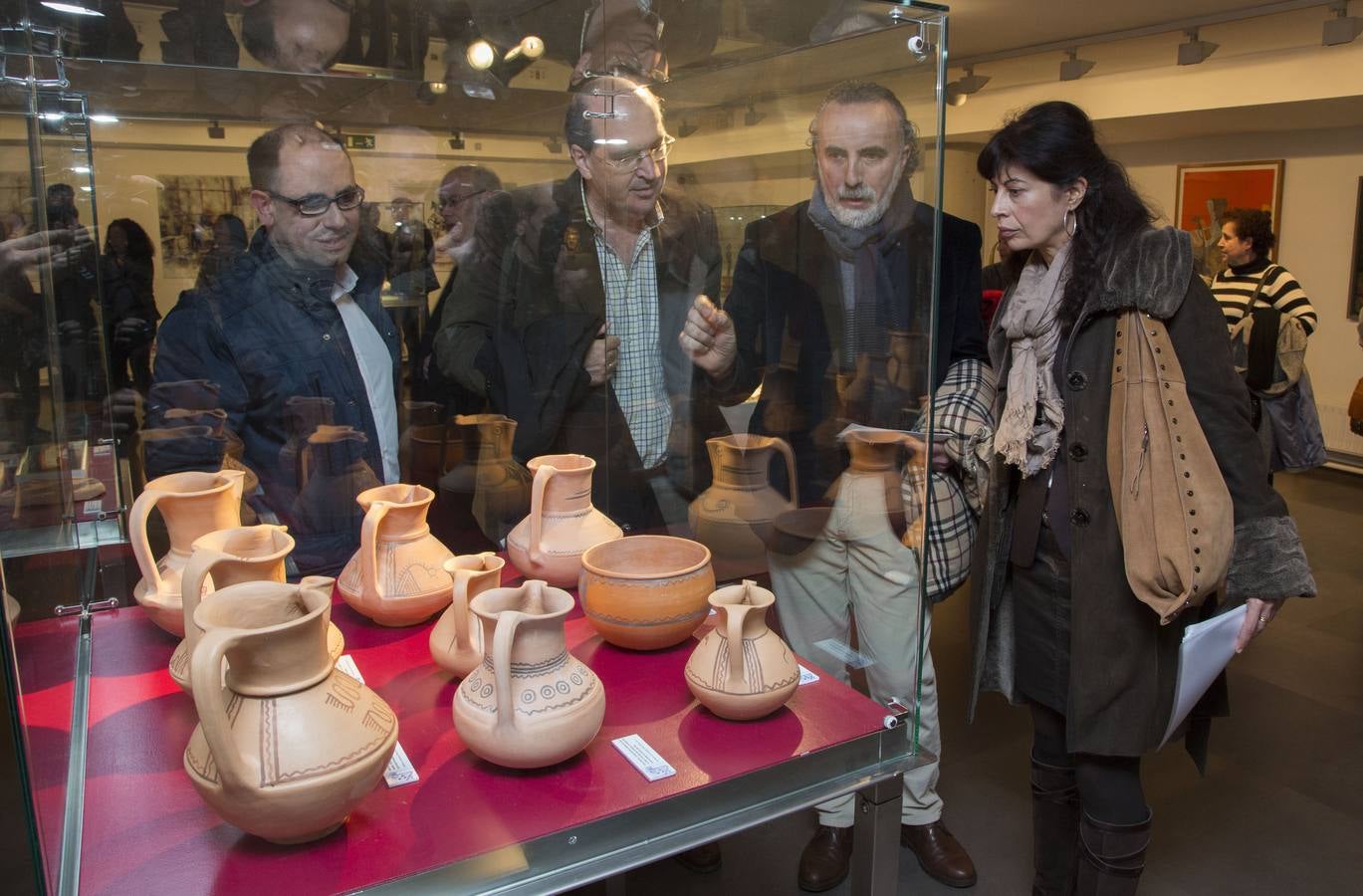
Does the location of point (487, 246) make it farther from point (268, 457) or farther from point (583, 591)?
point (583, 591)

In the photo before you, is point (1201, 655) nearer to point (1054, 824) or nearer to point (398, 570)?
point (1054, 824)

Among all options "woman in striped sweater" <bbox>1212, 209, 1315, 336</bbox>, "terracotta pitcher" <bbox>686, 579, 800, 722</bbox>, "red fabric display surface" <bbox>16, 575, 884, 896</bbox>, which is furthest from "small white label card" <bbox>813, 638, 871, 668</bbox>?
"woman in striped sweater" <bbox>1212, 209, 1315, 336</bbox>

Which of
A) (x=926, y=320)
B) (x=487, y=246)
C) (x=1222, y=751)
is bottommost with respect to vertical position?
(x=1222, y=751)

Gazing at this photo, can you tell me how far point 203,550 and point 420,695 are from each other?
1.09 ft

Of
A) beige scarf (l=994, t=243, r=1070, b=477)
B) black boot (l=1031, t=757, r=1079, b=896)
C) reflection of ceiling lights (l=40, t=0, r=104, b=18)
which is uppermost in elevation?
reflection of ceiling lights (l=40, t=0, r=104, b=18)

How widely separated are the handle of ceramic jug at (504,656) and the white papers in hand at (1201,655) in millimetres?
1106

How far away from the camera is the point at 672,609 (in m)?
1.29

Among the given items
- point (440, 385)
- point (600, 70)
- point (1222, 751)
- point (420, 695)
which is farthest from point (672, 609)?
point (1222, 751)

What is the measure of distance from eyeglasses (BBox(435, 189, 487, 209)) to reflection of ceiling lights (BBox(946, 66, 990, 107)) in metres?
5.34

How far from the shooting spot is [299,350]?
1349 mm

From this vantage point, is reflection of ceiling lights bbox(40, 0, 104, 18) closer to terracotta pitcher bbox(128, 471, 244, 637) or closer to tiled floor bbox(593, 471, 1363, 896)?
terracotta pitcher bbox(128, 471, 244, 637)

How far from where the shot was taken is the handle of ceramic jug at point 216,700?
2.64 feet

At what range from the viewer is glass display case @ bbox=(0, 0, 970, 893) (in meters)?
0.94

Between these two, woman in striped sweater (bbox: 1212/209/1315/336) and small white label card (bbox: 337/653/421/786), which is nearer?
small white label card (bbox: 337/653/421/786)
